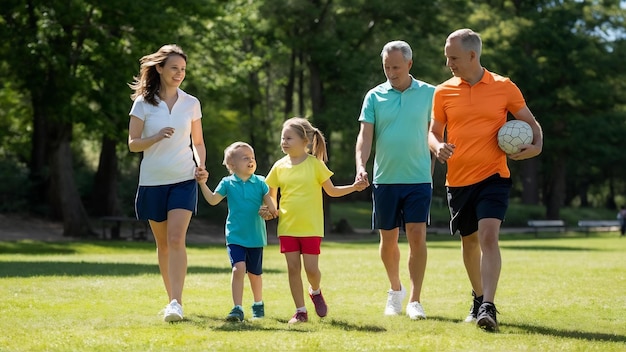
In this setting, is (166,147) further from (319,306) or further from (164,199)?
(319,306)

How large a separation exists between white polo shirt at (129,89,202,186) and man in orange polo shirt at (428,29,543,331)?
2181mm

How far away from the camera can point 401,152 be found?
9.91m

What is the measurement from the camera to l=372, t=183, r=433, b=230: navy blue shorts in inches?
390

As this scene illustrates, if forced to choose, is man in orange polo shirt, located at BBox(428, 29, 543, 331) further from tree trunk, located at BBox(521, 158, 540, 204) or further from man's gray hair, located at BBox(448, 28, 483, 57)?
tree trunk, located at BBox(521, 158, 540, 204)

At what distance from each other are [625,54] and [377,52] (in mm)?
17758

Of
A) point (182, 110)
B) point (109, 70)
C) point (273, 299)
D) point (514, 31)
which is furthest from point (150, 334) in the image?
point (514, 31)

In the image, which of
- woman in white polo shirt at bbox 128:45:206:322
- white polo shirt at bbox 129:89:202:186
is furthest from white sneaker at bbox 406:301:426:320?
white polo shirt at bbox 129:89:202:186

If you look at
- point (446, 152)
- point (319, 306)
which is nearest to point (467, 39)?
point (446, 152)

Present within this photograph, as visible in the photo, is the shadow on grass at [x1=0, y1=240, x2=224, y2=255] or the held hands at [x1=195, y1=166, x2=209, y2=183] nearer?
the held hands at [x1=195, y1=166, x2=209, y2=183]

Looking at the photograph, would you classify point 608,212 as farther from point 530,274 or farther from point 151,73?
point 151,73

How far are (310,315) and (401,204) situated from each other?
1.34 m

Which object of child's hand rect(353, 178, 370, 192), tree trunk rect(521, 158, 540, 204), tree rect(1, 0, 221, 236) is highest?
tree rect(1, 0, 221, 236)

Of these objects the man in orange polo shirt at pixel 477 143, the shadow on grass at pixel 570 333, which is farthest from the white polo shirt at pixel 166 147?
the shadow on grass at pixel 570 333

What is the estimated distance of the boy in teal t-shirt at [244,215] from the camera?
9773 millimetres
